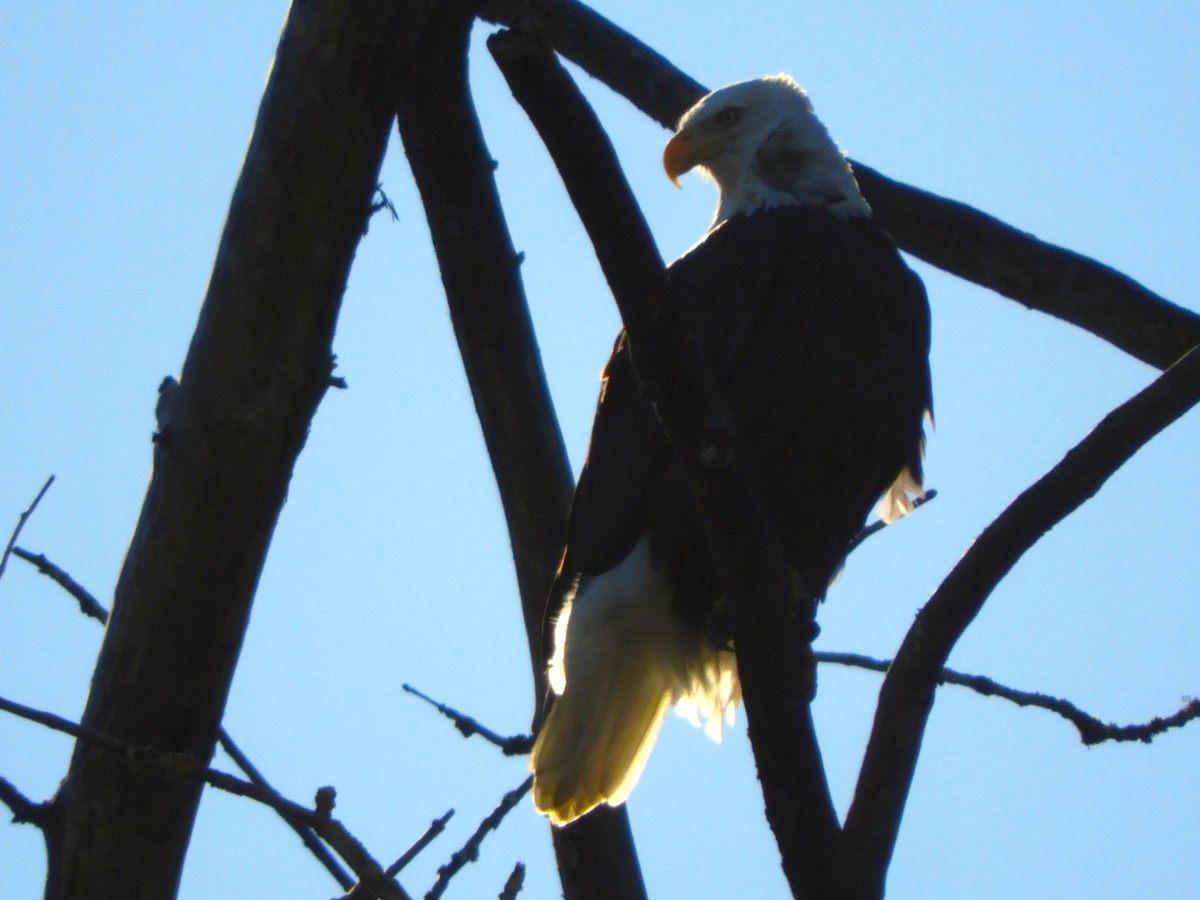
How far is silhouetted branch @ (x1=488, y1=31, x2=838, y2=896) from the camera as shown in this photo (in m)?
1.76

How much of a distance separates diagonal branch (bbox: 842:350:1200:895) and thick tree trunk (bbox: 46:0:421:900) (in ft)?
3.39

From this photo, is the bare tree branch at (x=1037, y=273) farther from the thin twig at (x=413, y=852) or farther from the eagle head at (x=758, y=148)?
the thin twig at (x=413, y=852)

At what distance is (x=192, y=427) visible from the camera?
2.28 metres

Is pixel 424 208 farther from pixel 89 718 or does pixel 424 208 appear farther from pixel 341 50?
pixel 89 718

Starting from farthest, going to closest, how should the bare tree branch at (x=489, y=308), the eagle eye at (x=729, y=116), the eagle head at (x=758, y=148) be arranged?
the eagle eye at (x=729, y=116), the eagle head at (x=758, y=148), the bare tree branch at (x=489, y=308)

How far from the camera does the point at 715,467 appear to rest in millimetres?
1841

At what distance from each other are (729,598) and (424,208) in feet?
4.77

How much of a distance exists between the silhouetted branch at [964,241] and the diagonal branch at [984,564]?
985 millimetres

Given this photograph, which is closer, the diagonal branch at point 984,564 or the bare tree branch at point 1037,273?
the diagonal branch at point 984,564

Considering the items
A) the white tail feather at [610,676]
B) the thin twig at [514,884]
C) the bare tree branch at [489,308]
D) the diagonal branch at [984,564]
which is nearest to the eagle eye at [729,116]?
the bare tree branch at [489,308]

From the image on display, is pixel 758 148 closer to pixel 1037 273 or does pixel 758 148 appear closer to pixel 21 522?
pixel 1037 273

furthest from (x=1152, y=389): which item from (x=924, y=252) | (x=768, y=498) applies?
(x=924, y=252)

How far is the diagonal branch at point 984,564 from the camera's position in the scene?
2.10 metres

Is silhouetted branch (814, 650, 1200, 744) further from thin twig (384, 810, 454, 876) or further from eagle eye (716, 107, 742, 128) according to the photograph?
eagle eye (716, 107, 742, 128)
